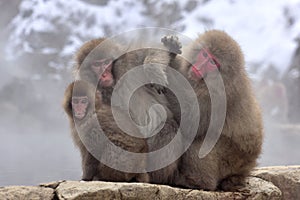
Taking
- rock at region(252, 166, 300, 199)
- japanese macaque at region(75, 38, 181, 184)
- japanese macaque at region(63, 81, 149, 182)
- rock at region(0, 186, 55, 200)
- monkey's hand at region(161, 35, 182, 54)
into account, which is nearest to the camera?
rock at region(0, 186, 55, 200)

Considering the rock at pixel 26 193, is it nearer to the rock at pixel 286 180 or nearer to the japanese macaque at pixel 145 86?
the japanese macaque at pixel 145 86

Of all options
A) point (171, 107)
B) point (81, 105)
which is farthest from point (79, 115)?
point (171, 107)

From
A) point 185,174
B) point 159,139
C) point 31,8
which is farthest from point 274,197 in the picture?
point 31,8

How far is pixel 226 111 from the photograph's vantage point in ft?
8.15

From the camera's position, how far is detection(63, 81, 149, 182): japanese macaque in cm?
227

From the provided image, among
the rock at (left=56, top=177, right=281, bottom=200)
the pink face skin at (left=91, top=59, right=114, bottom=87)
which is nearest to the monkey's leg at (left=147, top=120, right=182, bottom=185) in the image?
the rock at (left=56, top=177, right=281, bottom=200)

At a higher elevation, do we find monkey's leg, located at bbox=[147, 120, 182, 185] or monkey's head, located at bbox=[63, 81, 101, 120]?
monkey's head, located at bbox=[63, 81, 101, 120]

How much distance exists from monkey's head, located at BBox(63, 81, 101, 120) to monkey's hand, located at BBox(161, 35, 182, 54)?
0.47m

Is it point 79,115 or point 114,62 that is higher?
point 114,62

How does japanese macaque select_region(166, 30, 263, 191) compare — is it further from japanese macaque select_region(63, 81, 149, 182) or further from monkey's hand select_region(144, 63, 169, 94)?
japanese macaque select_region(63, 81, 149, 182)

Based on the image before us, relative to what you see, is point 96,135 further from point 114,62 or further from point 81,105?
point 114,62

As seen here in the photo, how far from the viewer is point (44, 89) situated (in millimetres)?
13938

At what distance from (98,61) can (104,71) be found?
0.07 m

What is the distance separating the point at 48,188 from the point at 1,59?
40.1 feet
